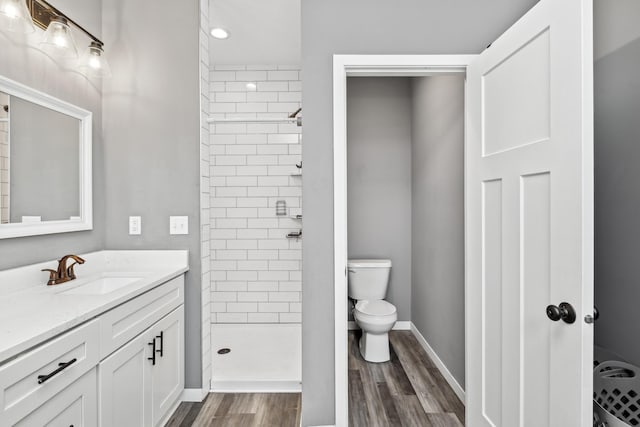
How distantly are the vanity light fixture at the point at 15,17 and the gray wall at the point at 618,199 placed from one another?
2508 millimetres

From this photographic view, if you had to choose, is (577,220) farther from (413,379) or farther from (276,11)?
(276,11)

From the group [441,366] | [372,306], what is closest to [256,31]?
[372,306]

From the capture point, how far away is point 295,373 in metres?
2.37

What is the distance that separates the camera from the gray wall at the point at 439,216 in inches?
87.4

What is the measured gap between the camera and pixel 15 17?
145 cm

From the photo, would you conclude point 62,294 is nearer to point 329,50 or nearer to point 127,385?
point 127,385

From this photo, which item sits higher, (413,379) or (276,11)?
(276,11)

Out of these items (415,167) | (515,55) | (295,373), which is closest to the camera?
(515,55)

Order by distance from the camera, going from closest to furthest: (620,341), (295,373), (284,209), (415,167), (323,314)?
1. (620,341)
2. (323,314)
3. (295,373)
4. (415,167)
5. (284,209)

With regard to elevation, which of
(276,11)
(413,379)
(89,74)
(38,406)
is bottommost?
(413,379)

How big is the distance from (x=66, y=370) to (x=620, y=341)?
1.98m

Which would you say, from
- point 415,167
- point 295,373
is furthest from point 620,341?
point 415,167

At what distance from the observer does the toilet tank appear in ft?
9.96

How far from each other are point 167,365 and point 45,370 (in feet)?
3.09
